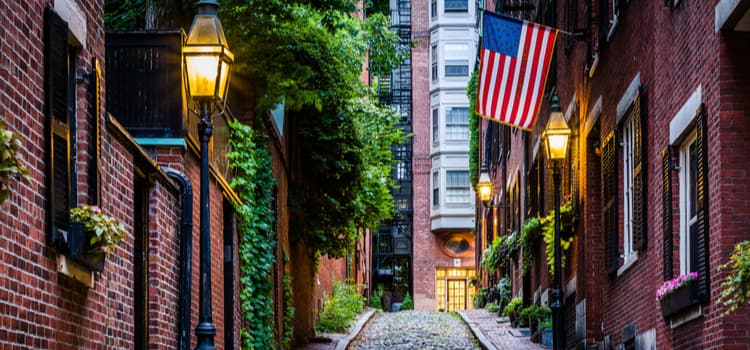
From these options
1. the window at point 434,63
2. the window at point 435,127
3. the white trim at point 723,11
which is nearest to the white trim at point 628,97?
the white trim at point 723,11

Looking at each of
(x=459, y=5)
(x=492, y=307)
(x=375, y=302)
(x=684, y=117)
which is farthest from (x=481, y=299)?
(x=684, y=117)

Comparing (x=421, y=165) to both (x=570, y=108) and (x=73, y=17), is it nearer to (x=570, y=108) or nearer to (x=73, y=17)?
(x=570, y=108)

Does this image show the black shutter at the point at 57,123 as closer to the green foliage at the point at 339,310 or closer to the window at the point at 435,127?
the green foliage at the point at 339,310

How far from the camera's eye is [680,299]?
11.6m

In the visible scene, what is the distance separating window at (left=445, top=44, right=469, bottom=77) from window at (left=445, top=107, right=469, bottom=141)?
1.80 m

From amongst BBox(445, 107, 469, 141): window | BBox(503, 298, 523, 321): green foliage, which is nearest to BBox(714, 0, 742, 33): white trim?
BBox(503, 298, 523, 321): green foliage

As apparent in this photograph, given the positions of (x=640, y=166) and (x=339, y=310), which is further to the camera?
(x=339, y=310)

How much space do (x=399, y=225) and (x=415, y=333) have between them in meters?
34.3

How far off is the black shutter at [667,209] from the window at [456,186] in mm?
48003

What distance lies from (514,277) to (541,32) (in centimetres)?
1514

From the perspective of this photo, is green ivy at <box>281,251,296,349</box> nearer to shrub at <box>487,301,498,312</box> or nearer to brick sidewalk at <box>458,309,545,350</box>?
brick sidewalk at <box>458,309,545,350</box>

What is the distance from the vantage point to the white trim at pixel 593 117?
17797 millimetres

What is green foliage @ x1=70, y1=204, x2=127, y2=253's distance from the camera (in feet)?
29.3

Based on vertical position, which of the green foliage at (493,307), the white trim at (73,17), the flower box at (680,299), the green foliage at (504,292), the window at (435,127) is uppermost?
the window at (435,127)
